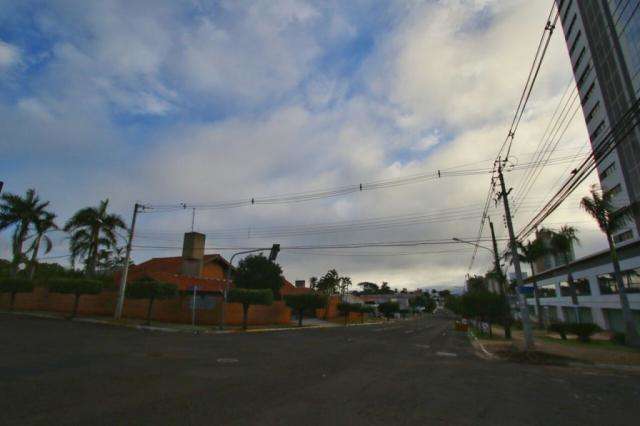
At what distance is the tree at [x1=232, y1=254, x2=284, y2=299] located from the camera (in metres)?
50.6

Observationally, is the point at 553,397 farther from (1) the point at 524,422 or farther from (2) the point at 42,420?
(2) the point at 42,420

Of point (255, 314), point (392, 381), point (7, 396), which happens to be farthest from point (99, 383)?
point (255, 314)

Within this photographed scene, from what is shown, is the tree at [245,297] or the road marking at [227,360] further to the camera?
the tree at [245,297]

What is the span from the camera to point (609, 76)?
170 feet


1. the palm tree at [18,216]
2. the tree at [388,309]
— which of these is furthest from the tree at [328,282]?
the palm tree at [18,216]

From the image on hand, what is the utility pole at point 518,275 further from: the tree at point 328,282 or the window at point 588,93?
the tree at point 328,282

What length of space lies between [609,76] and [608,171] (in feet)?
46.4

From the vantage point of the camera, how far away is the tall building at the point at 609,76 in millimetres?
46438

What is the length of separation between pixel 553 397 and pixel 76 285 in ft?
116

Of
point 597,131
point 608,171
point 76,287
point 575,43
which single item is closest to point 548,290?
point 608,171

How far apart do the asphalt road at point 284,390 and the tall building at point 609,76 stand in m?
44.0

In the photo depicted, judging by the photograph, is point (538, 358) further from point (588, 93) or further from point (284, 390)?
point (588, 93)

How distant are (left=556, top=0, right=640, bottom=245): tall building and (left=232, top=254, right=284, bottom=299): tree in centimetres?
4350

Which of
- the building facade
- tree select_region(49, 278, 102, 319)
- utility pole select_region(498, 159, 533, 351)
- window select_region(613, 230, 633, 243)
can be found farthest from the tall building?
tree select_region(49, 278, 102, 319)
